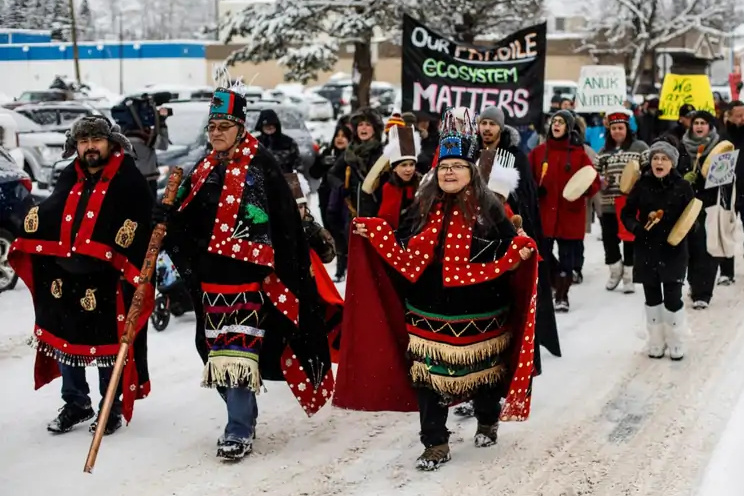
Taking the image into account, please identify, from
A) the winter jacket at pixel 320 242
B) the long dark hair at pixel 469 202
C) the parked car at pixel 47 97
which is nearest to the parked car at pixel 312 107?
the parked car at pixel 47 97

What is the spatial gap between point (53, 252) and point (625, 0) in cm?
3785

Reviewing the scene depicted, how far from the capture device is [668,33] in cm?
4281

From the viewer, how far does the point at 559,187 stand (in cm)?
1023

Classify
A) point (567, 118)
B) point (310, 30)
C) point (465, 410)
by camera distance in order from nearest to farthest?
point (465, 410), point (567, 118), point (310, 30)

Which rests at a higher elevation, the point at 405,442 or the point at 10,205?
the point at 10,205

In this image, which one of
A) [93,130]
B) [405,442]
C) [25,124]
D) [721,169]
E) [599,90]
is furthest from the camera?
[25,124]

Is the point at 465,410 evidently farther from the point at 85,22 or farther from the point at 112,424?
the point at 85,22

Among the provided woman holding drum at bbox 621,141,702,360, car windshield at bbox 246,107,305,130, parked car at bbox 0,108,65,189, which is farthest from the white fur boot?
parked car at bbox 0,108,65,189

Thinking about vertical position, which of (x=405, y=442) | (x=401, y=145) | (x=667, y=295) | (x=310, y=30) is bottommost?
(x=405, y=442)

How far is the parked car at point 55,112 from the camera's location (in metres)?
19.0

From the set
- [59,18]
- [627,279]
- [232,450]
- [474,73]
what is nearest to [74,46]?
[59,18]

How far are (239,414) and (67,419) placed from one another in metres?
1.16

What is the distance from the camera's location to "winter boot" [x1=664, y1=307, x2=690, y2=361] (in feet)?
26.8

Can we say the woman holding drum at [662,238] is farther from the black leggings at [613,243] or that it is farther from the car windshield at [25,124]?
the car windshield at [25,124]
